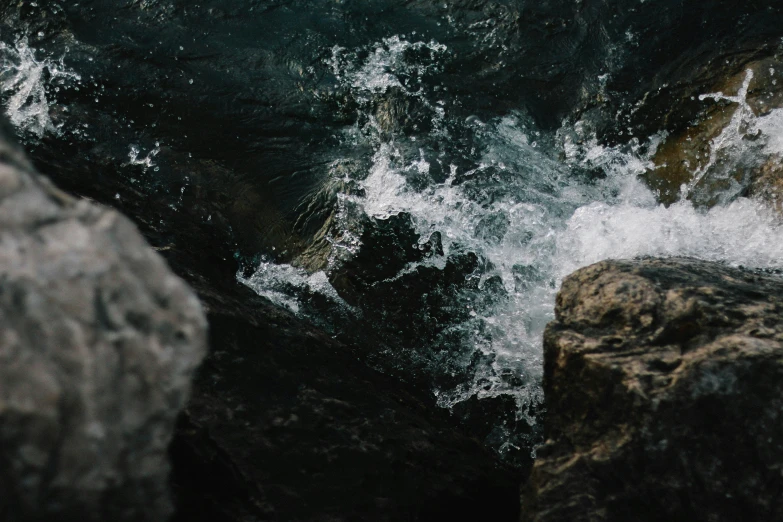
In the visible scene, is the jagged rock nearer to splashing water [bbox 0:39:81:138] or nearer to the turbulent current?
the turbulent current

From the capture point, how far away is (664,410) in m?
2.51

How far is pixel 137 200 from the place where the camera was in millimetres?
4148

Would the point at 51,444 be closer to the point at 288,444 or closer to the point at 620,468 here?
the point at 288,444

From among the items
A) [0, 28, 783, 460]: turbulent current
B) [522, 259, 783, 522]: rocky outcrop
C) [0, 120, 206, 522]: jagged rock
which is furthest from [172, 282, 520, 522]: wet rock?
[0, 120, 206, 522]: jagged rock

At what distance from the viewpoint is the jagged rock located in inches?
49.4

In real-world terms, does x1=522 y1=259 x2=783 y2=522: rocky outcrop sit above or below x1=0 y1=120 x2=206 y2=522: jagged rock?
above

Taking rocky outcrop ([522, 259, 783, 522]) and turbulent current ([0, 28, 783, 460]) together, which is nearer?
rocky outcrop ([522, 259, 783, 522])

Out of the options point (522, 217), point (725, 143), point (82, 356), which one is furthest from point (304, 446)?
point (725, 143)

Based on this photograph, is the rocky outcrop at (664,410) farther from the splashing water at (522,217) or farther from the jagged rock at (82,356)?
the jagged rock at (82,356)

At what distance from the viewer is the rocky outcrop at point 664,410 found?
2490 millimetres

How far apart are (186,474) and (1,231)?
154 centimetres

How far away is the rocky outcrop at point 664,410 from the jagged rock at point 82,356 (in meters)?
1.70

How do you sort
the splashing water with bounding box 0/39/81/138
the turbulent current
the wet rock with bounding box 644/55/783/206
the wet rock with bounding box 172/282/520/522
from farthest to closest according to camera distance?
the splashing water with bounding box 0/39/81/138
the wet rock with bounding box 644/55/783/206
the turbulent current
the wet rock with bounding box 172/282/520/522

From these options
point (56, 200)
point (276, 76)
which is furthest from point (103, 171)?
point (56, 200)
